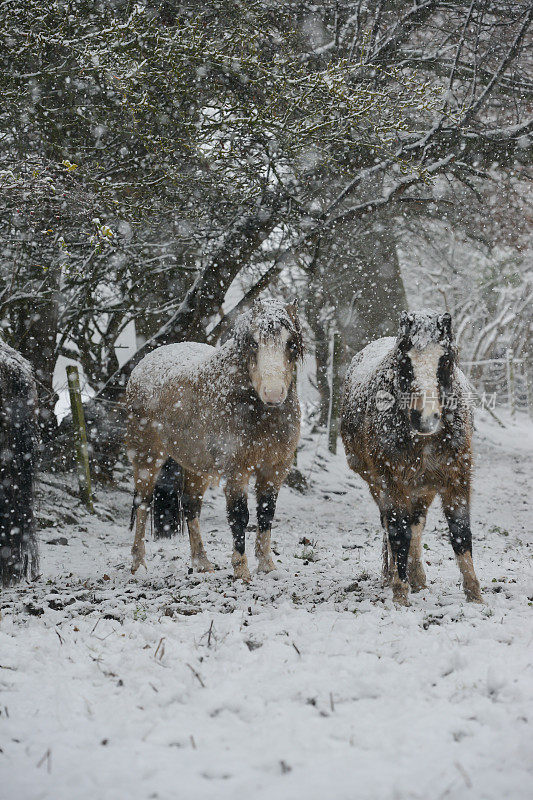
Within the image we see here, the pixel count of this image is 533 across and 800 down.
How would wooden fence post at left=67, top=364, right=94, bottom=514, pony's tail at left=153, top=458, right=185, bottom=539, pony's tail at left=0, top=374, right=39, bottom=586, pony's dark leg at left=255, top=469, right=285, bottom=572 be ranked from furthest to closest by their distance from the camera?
1. wooden fence post at left=67, top=364, right=94, bottom=514
2. pony's tail at left=153, top=458, right=185, bottom=539
3. pony's dark leg at left=255, top=469, right=285, bottom=572
4. pony's tail at left=0, top=374, right=39, bottom=586

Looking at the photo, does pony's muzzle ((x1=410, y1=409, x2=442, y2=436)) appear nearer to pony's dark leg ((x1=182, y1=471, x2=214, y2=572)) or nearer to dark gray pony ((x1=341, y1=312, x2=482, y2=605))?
dark gray pony ((x1=341, y1=312, x2=482, y2=605))

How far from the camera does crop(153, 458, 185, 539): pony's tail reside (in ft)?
20.5

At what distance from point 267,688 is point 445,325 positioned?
8.63ft

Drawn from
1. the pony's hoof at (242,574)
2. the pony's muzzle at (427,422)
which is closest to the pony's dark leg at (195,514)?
the pony's hoof at (242,574)

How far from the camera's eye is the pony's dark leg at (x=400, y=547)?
407 centimetres

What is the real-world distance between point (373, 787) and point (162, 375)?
4.67m

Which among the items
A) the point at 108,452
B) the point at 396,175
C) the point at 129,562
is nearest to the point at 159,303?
the point at 108,452

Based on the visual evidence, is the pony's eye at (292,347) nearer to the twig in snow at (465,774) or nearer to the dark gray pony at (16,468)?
the dark gray pony at (16,468)

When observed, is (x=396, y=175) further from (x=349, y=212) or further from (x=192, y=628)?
(x=192, y=628)

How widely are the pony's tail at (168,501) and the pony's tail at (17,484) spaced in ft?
5.57

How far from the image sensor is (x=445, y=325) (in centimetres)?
396

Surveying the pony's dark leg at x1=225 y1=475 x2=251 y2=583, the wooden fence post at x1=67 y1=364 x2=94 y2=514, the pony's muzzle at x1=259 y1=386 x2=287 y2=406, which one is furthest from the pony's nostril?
the wooden fence post at x1=67 y1=364 x2=94 y2=514

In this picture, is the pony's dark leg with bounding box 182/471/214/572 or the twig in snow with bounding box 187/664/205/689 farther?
the pony's dark leg with bounding box 182/471/214/572

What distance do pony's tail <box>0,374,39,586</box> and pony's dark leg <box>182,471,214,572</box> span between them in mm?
1503
